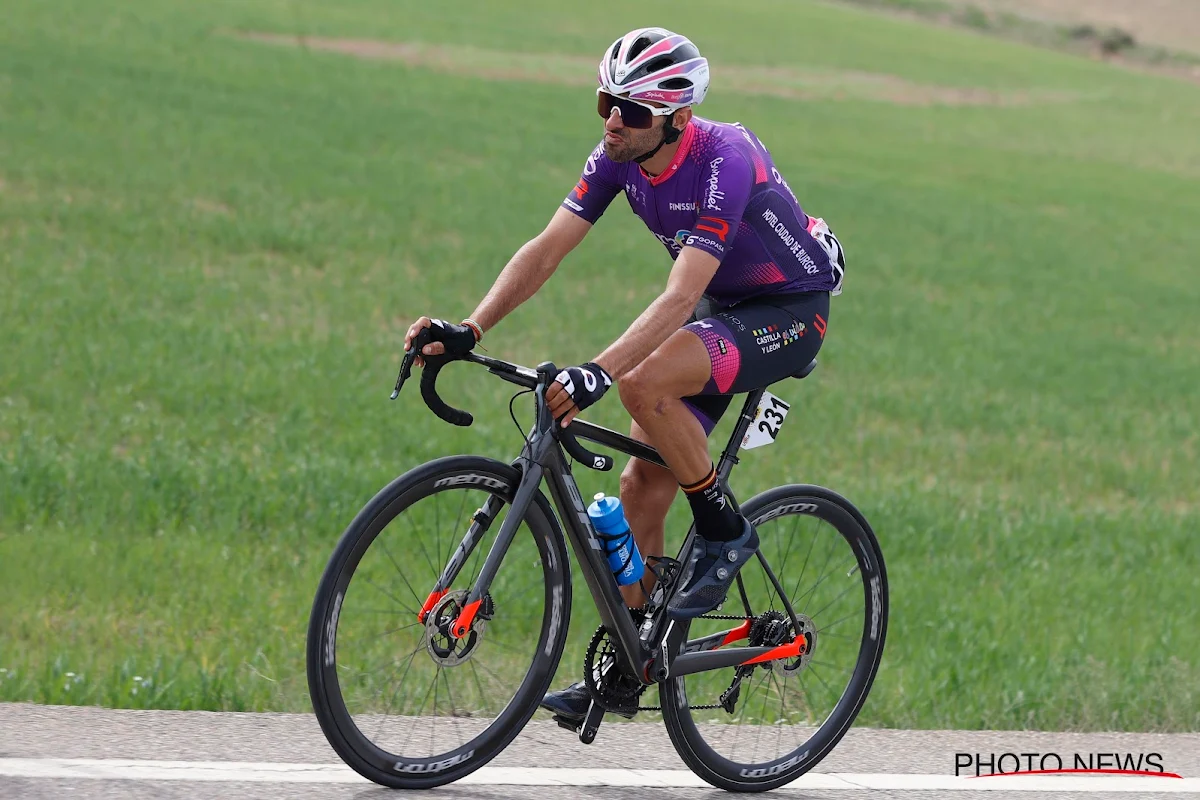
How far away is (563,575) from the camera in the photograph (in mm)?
4406

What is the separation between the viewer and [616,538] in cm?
448

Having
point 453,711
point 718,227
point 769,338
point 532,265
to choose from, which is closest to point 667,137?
point 718,227

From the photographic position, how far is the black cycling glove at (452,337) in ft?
13.6

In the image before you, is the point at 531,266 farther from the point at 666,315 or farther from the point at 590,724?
the point at 590,724

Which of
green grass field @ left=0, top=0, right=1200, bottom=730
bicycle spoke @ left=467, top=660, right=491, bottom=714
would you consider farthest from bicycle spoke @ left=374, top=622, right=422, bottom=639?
green grass field @ left=0, top=0, right=1200, bottom=730

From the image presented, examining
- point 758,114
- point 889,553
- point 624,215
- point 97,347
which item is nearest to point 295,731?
point 889,553

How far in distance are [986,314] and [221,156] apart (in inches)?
464

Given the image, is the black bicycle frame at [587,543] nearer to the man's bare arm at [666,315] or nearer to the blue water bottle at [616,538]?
the blue water bottle at [616,538]

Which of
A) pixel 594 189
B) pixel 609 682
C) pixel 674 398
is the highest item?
pixel 594 189

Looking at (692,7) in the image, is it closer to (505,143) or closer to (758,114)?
(758,114)

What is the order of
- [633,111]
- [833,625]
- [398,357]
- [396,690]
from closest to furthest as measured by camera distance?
[396,690] → [633,111] → [833,625] → [398,357]

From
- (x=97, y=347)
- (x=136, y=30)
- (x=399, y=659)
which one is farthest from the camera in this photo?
(x=136, y=30)

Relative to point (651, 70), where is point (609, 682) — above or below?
below

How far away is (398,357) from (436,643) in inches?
367
